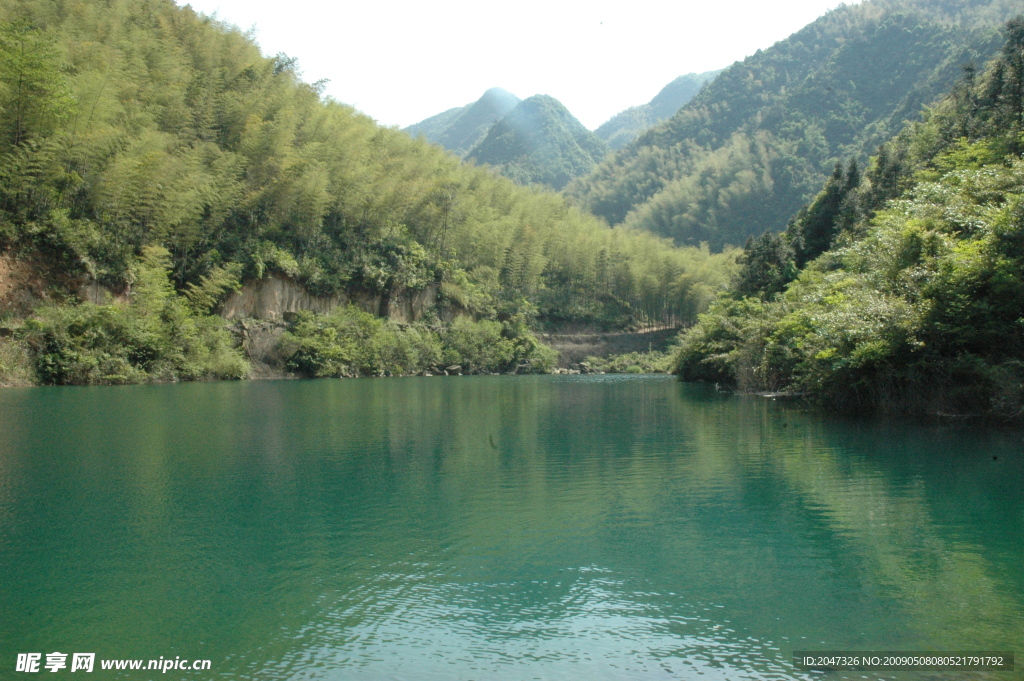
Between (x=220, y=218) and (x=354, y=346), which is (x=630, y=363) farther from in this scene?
(x=220, y=218)

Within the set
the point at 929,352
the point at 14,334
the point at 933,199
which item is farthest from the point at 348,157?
the point at 929,352

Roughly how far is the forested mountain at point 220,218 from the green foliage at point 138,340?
10 cm

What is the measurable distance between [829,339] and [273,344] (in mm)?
34735

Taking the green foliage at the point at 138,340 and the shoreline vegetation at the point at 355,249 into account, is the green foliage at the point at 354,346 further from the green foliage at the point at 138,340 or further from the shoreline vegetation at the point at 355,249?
the green foliage at the point at 138,340

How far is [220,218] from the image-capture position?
4384 cm

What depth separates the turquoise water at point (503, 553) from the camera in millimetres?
5219

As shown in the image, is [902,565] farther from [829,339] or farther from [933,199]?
[933,199]

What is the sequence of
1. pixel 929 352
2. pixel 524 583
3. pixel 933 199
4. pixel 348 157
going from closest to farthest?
pixel 524 583 < pixel 929 352 < pixel 933 199 < pixel 348 157

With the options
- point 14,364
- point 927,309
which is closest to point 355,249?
point 14,364

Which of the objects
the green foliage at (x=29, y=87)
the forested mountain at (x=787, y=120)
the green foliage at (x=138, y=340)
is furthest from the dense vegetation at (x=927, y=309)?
the forested mountain at (x=787, y=120)

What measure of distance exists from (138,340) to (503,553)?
3171 centimetres

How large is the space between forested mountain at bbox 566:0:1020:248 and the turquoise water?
352 ft

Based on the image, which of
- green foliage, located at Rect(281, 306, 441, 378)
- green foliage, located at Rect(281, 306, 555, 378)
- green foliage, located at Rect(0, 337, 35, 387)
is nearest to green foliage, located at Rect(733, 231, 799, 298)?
green foliage, located at Rect(281, 306, 555, 378)

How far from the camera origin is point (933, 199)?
76.8 ft
